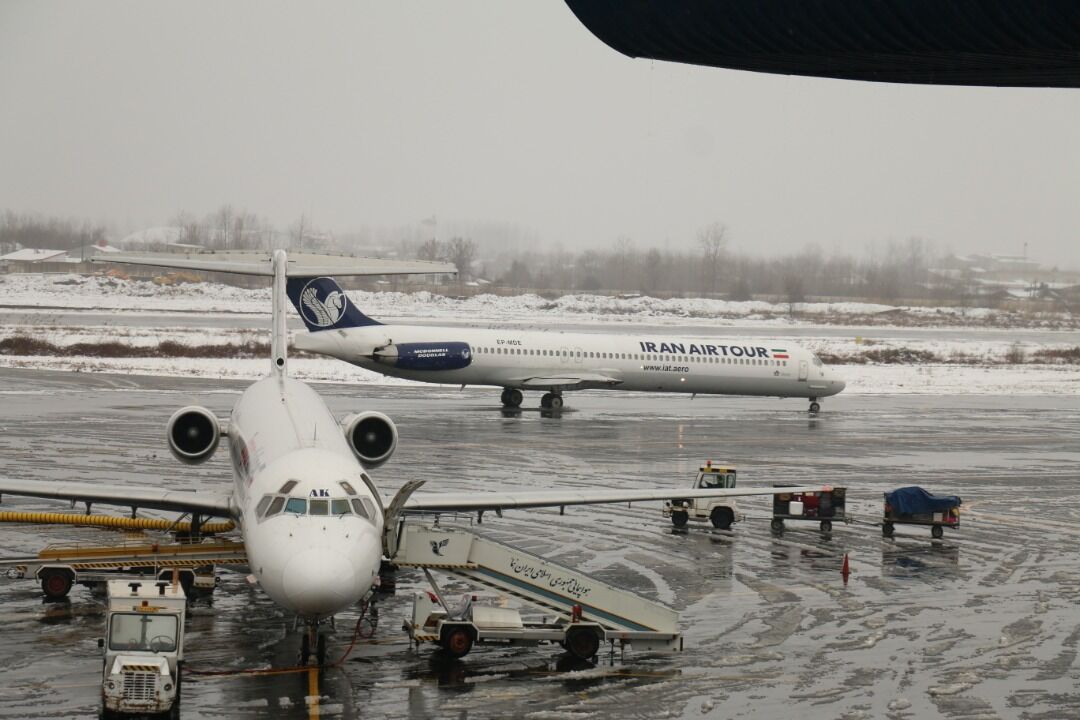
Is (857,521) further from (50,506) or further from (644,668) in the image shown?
(50,506)

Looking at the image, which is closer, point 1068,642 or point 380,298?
point 1068,642

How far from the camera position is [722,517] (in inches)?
1037

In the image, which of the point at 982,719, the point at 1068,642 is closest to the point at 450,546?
the point at 982,719

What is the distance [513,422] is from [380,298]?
76300 millimetres

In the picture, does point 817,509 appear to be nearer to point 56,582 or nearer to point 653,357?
point 56,582

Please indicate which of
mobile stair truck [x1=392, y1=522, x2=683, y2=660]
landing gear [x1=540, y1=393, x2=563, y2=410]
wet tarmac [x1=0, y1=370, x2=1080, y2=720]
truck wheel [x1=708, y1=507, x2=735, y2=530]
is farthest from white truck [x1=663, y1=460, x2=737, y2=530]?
landing gear [x1=540, y1=393, x2=563, y2=410]

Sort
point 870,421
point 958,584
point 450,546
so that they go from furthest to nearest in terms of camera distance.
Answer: point 870,421
point 958,584
point 450,546

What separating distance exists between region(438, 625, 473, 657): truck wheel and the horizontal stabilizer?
11673 mm

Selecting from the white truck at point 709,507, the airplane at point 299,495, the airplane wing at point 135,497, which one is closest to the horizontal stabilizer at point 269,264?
the airplane at point 299,495

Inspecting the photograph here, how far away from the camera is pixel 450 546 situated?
17484mm

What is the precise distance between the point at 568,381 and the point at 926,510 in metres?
21.4

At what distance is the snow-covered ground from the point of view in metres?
58.9

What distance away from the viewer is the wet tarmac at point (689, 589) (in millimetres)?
14883

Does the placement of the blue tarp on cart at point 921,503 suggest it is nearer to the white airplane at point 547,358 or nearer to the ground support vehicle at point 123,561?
the ground support vehicle at point 123,561
